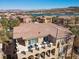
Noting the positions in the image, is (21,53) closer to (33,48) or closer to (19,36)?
(33,48)

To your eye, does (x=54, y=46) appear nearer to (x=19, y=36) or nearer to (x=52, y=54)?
(x=52, y=54)

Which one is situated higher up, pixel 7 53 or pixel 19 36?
pixel 19 36

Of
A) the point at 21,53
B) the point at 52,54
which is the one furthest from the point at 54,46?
the point at 21,53

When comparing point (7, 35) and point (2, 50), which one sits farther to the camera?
point (7, 35)

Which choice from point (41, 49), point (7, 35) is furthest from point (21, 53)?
point (7, 35)

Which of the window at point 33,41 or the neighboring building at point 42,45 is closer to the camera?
the neighboring building at point 42,45

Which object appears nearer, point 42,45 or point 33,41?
point 42,45

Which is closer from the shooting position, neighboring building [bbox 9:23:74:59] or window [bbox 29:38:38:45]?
neighboring building [bbox 9:23:74:59]

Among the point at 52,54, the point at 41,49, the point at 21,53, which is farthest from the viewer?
the point at 52,54

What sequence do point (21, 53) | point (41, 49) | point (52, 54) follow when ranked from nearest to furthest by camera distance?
point (21, 53)
point (41, 49)
point (52, 54)
